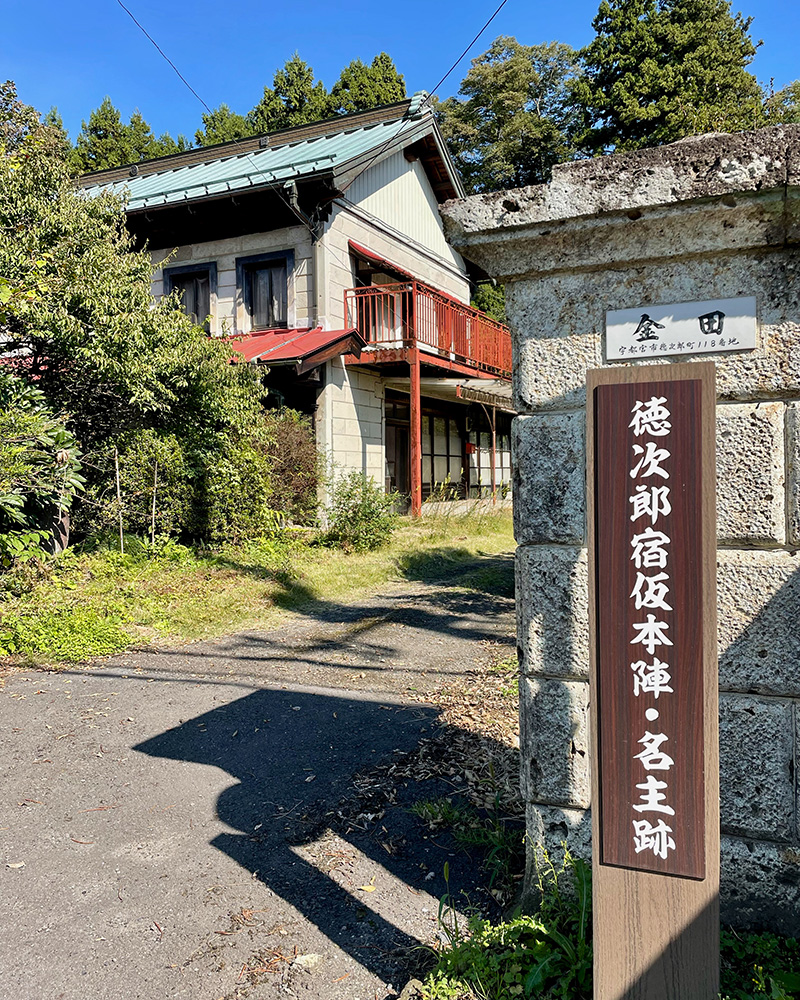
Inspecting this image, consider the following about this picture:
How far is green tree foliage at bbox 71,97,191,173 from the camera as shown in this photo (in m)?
29.5

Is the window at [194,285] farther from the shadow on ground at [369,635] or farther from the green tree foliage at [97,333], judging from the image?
the shadow on ground at [369,635]

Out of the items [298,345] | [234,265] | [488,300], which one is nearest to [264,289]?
[234,265]

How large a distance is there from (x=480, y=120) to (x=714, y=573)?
3346cm

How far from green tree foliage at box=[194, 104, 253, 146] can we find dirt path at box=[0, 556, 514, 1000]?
28277 millimetres

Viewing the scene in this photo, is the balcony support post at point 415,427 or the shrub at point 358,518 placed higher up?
the balcony support post at point 415,427

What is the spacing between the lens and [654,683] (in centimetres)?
193

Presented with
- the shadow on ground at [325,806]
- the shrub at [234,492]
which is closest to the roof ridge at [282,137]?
the shrub at [234,492]

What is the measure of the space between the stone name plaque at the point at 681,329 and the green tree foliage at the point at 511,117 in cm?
2988

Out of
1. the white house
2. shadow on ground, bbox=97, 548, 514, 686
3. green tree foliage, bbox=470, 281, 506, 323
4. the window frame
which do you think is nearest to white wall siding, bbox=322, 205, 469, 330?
the white house

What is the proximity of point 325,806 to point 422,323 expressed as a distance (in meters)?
11.7

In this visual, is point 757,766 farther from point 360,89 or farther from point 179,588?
point 360,89

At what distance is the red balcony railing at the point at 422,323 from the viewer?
1367 centimetres

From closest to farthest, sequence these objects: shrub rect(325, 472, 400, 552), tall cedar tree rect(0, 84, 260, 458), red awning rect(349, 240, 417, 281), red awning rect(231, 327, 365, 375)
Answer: tall cedar tree rect(0, 84, 260, 458)
shrub rect(325, 472, 400, 552)
red awning rect(231, 327, 365, 375)
red awning rect(349, 240, 417, 281)

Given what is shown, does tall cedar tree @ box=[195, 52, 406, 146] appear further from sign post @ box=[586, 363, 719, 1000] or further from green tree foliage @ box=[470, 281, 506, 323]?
sign post @ box=[586, 363, 719, 1000]
